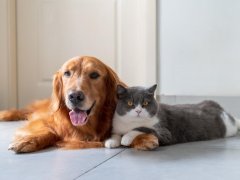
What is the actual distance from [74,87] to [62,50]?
138 centimetres

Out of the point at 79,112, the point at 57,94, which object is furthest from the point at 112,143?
the point at 57,94

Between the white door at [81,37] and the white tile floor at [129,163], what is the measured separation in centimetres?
105

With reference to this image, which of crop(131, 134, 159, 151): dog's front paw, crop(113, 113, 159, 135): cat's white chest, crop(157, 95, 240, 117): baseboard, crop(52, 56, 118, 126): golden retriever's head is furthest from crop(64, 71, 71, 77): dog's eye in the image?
crop(157, 95, 240, 117): baseboard

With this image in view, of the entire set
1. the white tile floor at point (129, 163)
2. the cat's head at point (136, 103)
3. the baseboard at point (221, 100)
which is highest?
the cat's head at point (136, 103)

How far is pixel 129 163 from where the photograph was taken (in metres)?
1.22

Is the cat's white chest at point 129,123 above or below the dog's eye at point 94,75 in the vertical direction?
below

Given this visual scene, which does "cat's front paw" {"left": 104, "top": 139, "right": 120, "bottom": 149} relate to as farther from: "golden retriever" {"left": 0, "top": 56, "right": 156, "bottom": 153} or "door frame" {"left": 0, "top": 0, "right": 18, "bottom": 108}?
"door frame" {"left": 0, "top": 0, "right": 18, "bottom": 108}

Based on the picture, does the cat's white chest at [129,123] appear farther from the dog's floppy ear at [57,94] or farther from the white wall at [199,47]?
the white wall at [199,47]

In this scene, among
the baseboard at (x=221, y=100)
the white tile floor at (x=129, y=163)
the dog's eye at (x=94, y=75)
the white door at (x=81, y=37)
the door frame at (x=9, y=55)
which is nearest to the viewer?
the white tile floor at (x=129, y=163)

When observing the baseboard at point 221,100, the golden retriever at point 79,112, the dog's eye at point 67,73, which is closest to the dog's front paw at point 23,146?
→ the golden retriever at point 79,112

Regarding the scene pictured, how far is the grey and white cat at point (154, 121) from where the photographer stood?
1.44 m

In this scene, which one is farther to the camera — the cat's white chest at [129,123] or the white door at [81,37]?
the white door at [81,37]

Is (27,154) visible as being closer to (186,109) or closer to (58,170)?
(58,170)

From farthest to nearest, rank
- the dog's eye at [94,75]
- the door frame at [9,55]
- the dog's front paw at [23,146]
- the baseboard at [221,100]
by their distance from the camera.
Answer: the door frame at [9,55]
the baseboard at [221,100]
the dog's eye at [94,75]
the dog's front paw at [23,146]
